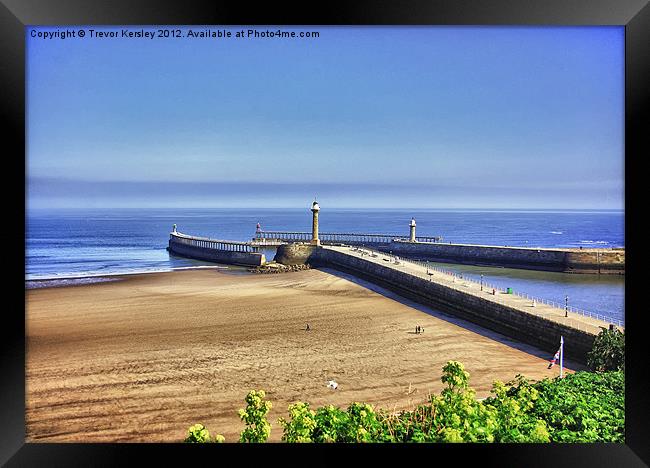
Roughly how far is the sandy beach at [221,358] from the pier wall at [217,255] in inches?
461

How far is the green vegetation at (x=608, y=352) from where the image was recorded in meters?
8.70

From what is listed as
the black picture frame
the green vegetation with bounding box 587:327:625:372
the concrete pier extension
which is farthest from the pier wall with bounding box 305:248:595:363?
the concrete pier extension

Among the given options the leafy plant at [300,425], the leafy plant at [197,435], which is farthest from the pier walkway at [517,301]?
the leafy plant at [197,435]

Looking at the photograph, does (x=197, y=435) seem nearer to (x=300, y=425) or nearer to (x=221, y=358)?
(x=300, y=425)

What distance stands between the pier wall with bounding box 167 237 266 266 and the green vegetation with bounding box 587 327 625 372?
69.4 ft

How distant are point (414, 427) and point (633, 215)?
380 centimetres

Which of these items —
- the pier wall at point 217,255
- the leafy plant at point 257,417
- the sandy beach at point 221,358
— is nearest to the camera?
the leafy plant at point 257,417

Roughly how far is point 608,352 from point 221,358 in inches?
291

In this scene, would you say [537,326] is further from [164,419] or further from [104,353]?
[104,353]
